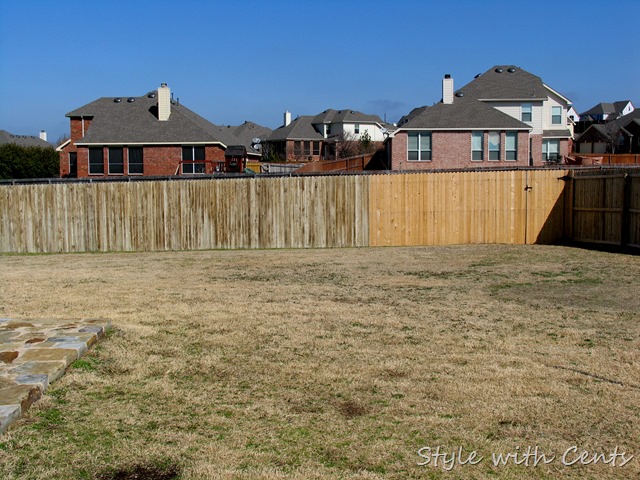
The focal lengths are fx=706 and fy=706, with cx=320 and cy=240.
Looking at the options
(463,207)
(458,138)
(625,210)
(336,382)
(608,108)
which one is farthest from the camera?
(608,108)

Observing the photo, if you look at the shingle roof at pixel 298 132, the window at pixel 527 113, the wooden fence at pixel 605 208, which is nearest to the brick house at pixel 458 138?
the window at pixel 527 113

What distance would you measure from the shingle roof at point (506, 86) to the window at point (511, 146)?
22.0ft

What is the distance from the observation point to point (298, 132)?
232 feet

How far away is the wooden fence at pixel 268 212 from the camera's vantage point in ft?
65.2

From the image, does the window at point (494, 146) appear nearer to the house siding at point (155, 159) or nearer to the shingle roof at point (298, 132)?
the house siding at point (155, 159)

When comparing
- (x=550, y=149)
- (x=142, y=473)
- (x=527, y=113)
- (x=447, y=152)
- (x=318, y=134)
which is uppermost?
(x=318, y=134)

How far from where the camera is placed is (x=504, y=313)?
924 cm

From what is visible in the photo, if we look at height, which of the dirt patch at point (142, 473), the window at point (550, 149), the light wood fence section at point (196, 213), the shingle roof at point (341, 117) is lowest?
the dirt patch at point (142, 473)

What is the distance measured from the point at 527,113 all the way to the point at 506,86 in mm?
2345

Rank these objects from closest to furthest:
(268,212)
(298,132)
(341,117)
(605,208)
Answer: (605,208), (268,212), (298,132), (341,117)

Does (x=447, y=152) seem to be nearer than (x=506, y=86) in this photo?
Yes

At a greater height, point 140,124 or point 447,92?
point 447,92

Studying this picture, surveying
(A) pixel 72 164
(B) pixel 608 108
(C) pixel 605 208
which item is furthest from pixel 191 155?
(B) pixel 608 108

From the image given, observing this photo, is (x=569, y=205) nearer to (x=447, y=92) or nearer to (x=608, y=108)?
(x=447, y=92)
